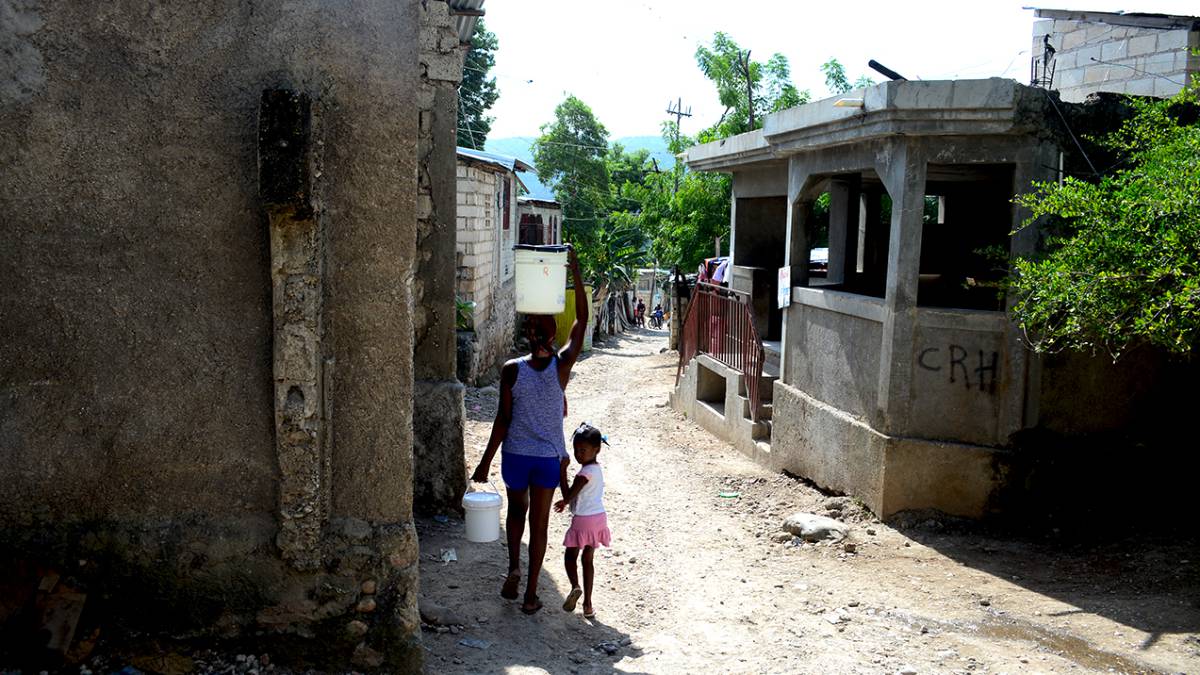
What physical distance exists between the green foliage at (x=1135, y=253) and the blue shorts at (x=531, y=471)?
320 cm

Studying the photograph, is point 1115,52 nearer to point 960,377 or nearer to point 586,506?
point 960,377

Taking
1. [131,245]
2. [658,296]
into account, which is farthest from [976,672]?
[658,296]

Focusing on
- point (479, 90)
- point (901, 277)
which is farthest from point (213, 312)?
point (479, 90)

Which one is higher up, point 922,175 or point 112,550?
point 922,175

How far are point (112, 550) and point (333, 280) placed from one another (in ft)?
4.41

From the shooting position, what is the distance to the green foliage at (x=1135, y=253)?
5.02m

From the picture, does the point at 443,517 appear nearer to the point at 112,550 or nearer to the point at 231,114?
the point at 112,550

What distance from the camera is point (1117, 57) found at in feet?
35.9

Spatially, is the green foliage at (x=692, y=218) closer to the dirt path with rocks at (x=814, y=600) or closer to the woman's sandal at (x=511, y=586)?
the dirt path with rocks at (x=814, y=600)

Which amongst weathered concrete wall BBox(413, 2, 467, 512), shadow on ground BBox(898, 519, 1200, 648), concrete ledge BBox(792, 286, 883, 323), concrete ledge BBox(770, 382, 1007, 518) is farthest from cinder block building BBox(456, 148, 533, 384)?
shadow on ground BBox(898, 519, 1200, 648)

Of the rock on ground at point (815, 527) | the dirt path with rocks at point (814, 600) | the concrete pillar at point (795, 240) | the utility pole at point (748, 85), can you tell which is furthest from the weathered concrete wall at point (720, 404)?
the utility pole at point (748, 85)

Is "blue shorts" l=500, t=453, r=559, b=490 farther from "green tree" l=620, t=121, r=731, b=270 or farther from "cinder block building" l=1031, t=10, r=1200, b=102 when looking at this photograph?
"green tree" l=620, t=121, r=731, b=270

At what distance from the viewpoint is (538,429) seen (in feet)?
16.3

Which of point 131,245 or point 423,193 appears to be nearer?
point 131,245
